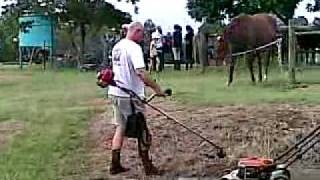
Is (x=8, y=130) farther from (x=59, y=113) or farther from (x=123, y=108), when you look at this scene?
(x=123, y=108)

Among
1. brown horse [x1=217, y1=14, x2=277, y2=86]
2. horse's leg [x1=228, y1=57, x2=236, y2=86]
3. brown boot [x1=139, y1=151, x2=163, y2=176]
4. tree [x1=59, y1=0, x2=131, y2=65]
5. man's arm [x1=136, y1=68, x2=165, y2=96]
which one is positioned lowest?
brown boot [x1=139, y1=151, x2=163, y2=176]

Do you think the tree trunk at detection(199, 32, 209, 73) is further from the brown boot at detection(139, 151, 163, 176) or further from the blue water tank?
the brown boot at detection(139, 151, 163, 176)

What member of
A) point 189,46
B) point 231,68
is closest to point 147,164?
point 231,68

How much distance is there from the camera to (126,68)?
33.8 feet

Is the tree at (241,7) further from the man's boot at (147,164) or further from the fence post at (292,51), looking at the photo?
the man's boot at (147,164)

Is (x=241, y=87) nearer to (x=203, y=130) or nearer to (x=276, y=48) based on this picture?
(x=276, y=48)

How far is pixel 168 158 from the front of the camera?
37.9ft

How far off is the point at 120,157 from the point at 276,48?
1242 cm

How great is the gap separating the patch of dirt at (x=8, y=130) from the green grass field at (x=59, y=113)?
86 millimetres

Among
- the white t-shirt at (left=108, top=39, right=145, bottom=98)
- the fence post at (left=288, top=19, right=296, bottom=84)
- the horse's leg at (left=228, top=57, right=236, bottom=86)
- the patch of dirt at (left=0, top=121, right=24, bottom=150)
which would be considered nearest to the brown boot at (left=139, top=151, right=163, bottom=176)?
the white t-shirt at (left=108, top=39, right=145, bottom=98)

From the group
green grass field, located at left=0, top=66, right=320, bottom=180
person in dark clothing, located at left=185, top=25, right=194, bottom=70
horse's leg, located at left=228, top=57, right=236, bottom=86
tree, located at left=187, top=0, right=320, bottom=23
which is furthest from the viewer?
tree, located at left=187, top=0, right=320, bottom=23

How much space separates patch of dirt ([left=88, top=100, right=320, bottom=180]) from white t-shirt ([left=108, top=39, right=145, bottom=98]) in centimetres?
110

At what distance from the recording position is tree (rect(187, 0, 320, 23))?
123 feet

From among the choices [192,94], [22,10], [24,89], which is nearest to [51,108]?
[192,94]
